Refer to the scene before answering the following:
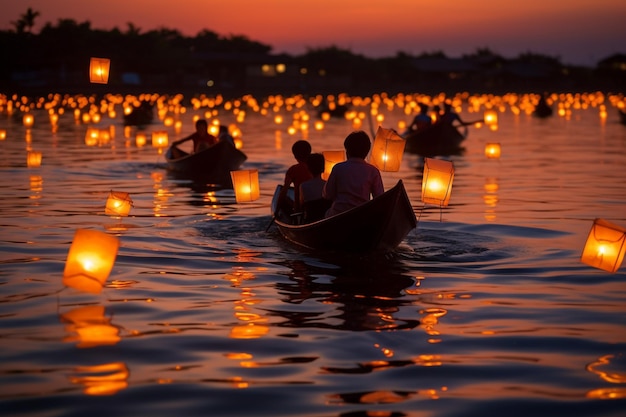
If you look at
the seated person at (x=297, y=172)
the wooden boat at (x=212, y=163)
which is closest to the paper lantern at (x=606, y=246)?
the seated person at (x=297, y=172)

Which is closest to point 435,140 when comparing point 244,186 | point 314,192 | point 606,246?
point 244,186

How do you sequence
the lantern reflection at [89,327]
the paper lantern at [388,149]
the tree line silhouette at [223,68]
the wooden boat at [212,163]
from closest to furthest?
the lantern reflection at [89,327]
the paper lantern at [388,149]
the wooden boat at [212,163]
the tree line silhouette at [223,68]

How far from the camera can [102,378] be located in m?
→ 7.47

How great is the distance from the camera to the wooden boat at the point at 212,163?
957 inches

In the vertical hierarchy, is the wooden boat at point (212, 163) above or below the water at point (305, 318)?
above

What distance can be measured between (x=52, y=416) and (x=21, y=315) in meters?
3.09

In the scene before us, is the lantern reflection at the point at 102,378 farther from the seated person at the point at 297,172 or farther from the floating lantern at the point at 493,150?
the floating lantern at the point at 493,150

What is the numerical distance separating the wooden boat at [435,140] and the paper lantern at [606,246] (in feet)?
73.4

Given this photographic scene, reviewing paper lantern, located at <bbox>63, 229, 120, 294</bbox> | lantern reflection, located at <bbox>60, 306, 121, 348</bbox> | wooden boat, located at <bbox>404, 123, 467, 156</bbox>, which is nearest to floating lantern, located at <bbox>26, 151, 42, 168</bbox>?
wooden boat, located at <bbox>404, 123, 467, 156</bbox>

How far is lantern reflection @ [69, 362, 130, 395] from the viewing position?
Result: 7.20m

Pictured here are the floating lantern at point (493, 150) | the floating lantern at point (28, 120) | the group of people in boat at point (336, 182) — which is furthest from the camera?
the floating lantern at point (28, 120)

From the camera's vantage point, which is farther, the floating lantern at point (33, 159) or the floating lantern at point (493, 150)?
the floating lantern at point (493, 150)

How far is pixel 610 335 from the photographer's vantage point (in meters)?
9.02

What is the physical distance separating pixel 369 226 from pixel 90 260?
3838 millimetres
